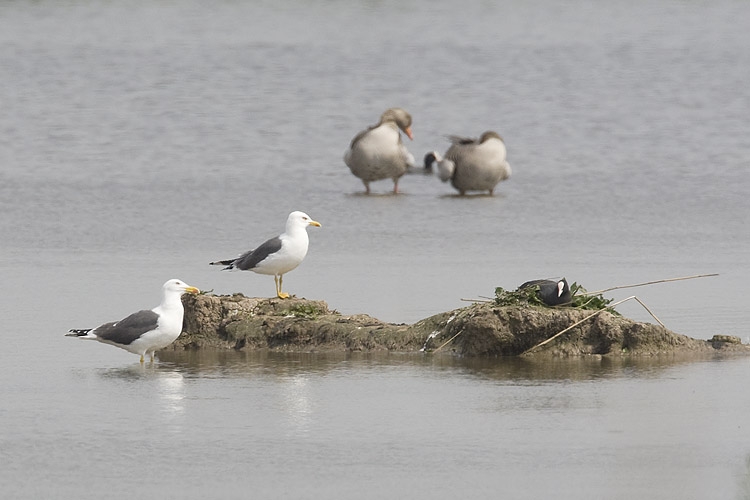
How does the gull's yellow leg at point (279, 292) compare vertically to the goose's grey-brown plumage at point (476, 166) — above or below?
below

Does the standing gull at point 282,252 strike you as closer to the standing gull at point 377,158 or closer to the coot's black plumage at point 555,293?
the coot's black plumage at point 555,293

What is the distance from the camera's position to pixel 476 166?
699 inches

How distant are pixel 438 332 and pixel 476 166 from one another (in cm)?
867

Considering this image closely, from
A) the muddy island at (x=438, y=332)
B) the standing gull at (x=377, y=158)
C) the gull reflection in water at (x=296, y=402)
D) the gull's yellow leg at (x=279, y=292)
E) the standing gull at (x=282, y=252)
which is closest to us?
the gull reflection in water at (x=296, y=402)

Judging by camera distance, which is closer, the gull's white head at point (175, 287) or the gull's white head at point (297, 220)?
the gull's white head at point (175, 287)

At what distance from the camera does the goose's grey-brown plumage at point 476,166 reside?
17688 mm

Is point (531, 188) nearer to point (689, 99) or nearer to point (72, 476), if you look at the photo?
point (689, 99)

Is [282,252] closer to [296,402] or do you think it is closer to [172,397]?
[172,397]

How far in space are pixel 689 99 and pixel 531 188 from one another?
8.17 meters

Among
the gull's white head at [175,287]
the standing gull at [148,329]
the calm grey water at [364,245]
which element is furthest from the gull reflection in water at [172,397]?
the gull's white head at [175,287]

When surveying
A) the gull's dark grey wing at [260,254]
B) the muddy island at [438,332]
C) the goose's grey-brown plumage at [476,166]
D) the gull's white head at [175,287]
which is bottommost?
the muddy island at [438,332]

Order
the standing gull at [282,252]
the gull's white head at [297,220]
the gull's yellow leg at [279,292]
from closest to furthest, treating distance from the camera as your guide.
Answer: the gull's yellow leg at [279,292], the standing gull at [282,252], the gull's white head at [297,220]

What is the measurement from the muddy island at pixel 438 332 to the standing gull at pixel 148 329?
0.39 metres

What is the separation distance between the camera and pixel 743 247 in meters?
13.0
